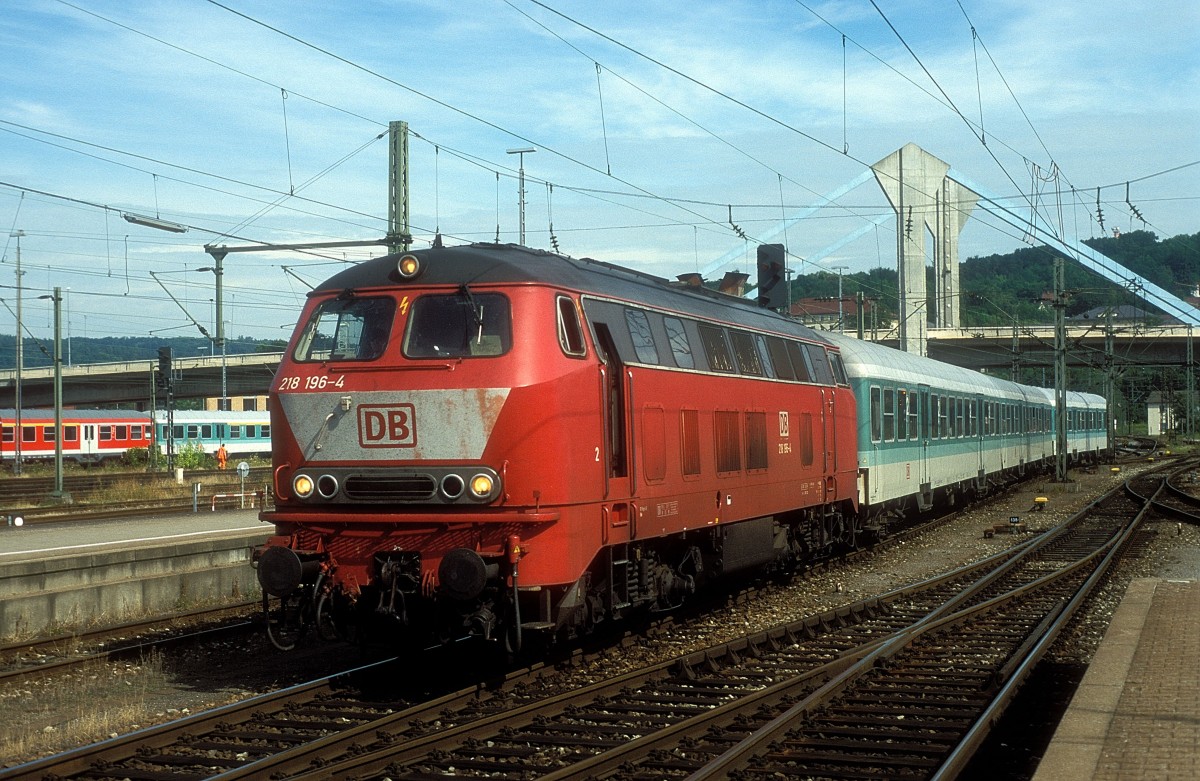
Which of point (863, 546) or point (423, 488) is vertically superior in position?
point (423, 488)

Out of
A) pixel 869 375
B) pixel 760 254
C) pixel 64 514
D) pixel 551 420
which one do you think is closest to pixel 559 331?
pixel 551 420

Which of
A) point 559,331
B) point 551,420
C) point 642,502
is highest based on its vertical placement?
point 559,331

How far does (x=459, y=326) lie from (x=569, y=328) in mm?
938

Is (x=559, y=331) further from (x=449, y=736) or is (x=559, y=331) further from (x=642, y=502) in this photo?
(x=449, y=736)

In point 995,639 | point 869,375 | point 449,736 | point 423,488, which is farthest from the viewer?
point 869,375

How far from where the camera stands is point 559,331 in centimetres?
1041

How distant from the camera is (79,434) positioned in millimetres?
62688

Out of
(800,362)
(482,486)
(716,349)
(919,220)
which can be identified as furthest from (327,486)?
(919,220)

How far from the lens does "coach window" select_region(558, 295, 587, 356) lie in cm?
1045

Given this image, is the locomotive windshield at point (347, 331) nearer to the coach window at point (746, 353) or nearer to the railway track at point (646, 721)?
the railway track at point (646, 721)

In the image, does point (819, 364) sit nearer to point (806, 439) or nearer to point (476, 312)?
point (806, 439)

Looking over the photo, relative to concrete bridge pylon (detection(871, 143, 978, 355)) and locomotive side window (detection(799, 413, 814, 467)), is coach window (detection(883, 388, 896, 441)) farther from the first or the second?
concrete bridge pylon (detection(871, 143, 978, 355))

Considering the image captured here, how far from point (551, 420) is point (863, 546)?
1420cm

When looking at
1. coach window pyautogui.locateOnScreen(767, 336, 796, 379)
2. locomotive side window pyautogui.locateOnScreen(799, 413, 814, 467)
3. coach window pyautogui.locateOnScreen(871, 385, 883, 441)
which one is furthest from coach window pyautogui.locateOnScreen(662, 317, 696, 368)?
coach window pyautogui.locateOnScreen(871, 385, 883, 441)
